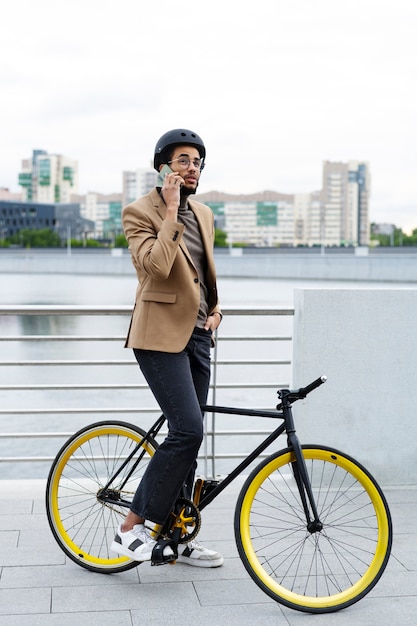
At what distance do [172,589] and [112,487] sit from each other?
514 mm

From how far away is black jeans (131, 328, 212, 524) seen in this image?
3.54 meters

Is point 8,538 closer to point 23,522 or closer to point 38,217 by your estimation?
point 23,522

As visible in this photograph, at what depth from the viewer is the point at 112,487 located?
3.93m

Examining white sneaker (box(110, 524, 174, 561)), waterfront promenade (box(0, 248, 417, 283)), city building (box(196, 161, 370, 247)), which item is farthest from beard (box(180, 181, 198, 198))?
city building (box(196, 161, 370, 247))

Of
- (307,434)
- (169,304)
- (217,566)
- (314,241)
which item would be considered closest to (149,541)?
(217,566)

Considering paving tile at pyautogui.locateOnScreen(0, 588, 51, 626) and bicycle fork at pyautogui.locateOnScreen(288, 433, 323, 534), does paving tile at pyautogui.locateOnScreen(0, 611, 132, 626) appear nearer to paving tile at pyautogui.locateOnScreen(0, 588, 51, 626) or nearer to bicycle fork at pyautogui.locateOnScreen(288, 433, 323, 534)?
paving tile at pyautogui.locateOnScreen(0, 588, 51, 626)

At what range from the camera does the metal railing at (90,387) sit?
5.45 m

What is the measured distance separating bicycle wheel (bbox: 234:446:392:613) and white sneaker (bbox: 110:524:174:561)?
15.5 inches

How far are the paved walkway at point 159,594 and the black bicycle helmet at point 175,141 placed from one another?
177 centimetres

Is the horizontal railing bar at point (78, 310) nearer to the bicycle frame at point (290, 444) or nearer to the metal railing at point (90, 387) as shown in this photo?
the metal railing at point (90, 387)

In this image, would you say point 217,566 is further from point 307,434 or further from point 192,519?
point 307,434

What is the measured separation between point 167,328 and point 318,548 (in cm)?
112

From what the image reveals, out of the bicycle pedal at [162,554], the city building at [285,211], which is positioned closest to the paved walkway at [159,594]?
the bicycle pedal at [162,554]

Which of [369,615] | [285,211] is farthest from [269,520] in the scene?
[285,211]
